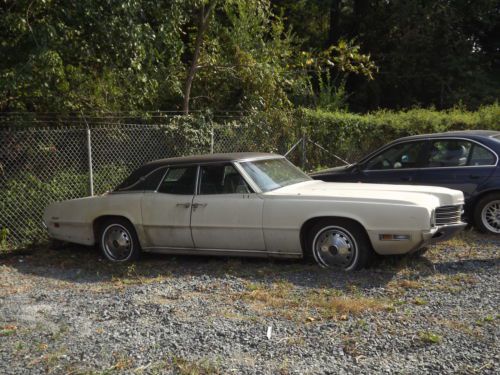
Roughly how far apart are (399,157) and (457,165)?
89 cm

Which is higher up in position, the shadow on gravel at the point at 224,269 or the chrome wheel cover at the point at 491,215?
the chrome wheel cover at the point at 491,215

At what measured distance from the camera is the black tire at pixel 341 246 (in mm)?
6508

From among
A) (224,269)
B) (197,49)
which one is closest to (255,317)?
(224,269)

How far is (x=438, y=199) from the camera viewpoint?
262 inches

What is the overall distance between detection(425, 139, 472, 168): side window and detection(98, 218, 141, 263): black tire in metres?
4.52

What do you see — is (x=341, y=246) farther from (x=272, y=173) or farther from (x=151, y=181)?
(x=151, y=181)

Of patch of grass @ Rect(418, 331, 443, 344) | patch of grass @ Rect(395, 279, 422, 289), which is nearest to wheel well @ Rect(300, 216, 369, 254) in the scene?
patch of grass @ Rect(395, 279, 422, 289)

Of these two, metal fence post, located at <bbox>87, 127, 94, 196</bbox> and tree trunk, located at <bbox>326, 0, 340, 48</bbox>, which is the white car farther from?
tree trunk, located at <bbox>326, 0, 340, 48</bbox>

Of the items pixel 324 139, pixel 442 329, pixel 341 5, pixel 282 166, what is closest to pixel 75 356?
pixel 442 329

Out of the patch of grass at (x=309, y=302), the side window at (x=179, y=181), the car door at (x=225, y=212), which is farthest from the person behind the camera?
the side window at (x=179, y=181)

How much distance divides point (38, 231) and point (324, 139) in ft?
22.2

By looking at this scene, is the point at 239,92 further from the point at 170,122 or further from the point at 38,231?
the point at 38,231

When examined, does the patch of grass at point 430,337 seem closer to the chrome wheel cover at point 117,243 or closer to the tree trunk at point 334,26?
the chrome wheel cover at point 117,243

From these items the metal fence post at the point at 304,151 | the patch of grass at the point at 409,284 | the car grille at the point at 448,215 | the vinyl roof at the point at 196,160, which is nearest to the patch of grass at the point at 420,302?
the patch of grass at the point at 409,284
